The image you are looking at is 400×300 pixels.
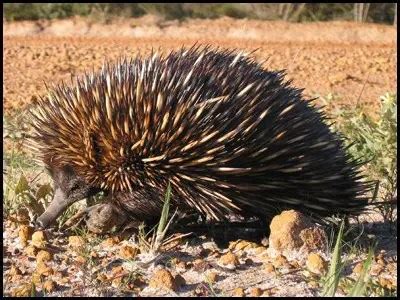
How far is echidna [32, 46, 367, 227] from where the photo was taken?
12.4 ft

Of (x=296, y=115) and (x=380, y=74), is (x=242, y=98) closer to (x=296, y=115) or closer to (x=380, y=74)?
(x=296, y=115)

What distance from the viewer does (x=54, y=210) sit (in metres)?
3.96

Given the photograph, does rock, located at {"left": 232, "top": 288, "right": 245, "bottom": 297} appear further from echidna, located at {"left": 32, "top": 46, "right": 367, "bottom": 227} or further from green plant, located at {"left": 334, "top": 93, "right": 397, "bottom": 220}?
green plant, located at {"left": 334, "top": 93, "right": 397, "bottom": 220}

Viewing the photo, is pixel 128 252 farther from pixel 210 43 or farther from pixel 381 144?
pixel 210 43

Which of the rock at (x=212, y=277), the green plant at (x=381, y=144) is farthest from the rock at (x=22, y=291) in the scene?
the green plant at (x=381, y=144)

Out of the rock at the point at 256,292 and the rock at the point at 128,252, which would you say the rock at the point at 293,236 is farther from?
the rock at the point at 128,252

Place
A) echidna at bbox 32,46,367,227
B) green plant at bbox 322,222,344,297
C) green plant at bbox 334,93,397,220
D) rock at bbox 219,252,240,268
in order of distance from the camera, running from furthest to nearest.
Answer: green plant at bbox 334,93,397,220 < echidna at bbox 32,46,367,227 < rock at bbox 219,252,240,268 < green plant at bbox 322,222,344,297

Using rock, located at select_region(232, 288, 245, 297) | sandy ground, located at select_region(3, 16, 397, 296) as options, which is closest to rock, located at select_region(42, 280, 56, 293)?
sandy ground, located at select_region(3, 16, 397, 296)

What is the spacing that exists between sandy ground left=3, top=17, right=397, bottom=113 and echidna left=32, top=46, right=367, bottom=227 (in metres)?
4.30

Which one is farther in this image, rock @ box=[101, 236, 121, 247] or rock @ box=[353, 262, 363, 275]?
rock @ box=[101, 236, 121, 247]

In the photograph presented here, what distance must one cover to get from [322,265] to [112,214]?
1034mm


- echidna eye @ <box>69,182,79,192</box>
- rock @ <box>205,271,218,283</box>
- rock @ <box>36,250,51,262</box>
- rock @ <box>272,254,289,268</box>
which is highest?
echidna eye @ <box>69,182,79,192</box>

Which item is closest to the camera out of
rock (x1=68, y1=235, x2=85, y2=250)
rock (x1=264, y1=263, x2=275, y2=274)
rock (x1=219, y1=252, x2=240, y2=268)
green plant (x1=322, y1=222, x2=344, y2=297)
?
green plant (x1=322, y1=222, x2=344, y2=297)

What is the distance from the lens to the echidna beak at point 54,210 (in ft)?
12.9
